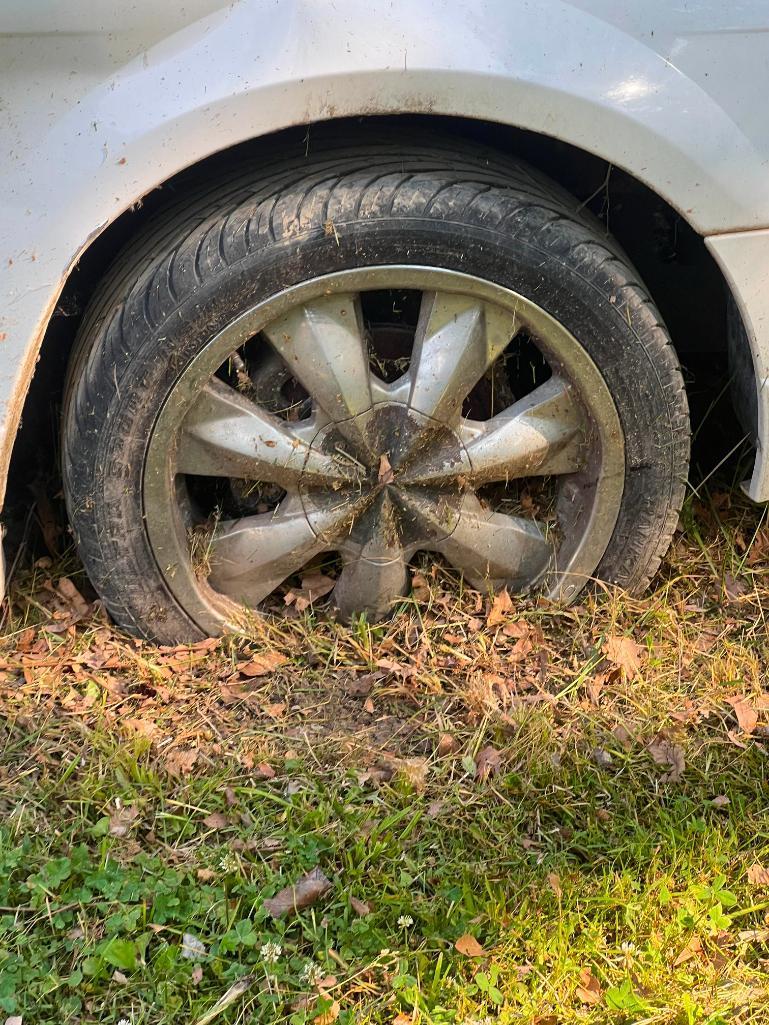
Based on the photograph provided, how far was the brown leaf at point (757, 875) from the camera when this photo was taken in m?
1.89

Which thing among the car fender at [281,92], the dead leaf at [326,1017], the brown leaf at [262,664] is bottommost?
the dead leaf at [326,1017]

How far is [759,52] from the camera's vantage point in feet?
6.13

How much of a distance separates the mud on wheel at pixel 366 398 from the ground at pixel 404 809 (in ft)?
0.54

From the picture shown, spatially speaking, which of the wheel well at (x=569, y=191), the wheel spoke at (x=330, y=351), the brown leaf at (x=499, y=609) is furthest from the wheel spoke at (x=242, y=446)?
the brown leaf at (x=499, y=609)

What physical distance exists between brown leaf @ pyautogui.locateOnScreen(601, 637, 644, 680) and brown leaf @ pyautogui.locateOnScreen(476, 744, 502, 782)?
1.33 feet

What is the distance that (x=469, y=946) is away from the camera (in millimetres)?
1764

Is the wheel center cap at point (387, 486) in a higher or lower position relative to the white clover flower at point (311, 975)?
higher

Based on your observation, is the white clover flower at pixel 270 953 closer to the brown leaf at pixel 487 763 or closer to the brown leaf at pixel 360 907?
the brown leaf at pixel 360 907

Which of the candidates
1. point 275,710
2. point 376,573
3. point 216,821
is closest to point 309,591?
point 376,573

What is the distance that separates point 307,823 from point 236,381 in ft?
3.31

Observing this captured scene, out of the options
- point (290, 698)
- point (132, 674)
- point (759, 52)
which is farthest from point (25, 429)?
point (759, 52)

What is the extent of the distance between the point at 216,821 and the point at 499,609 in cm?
87

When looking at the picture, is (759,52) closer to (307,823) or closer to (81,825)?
(307,823)

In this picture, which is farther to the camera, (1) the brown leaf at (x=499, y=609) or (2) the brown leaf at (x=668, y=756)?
(1) the brown leaf at (x=499, y=609)
